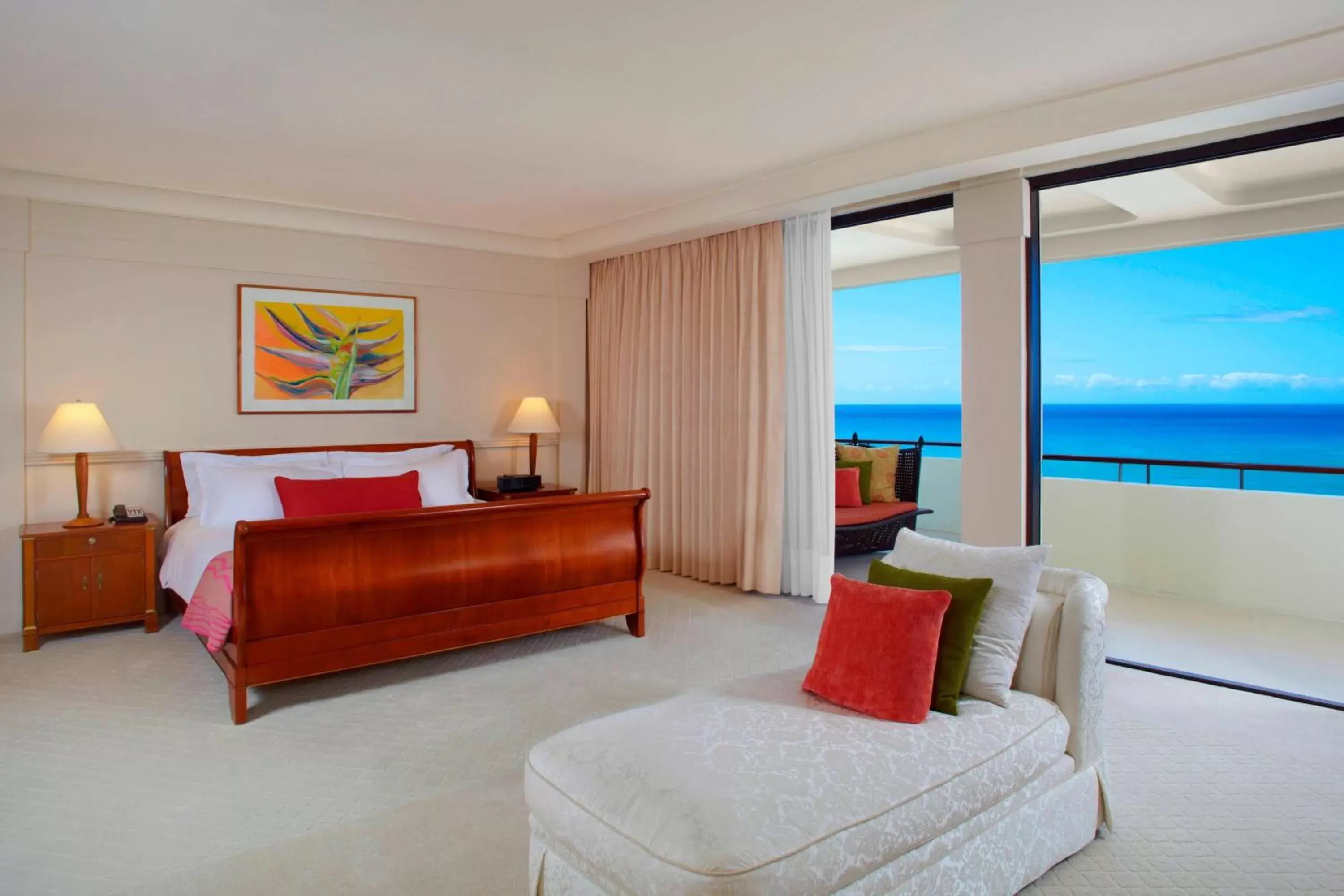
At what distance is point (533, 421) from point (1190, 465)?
4.21 meters

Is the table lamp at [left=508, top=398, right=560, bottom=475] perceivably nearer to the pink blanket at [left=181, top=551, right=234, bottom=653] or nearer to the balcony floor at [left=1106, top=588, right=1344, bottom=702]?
the pink blanket at [left=181, top=551, right=234, bottom=653]

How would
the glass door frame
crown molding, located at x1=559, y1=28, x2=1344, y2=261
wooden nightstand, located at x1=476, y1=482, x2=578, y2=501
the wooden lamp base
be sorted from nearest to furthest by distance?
crown molding, located at x1=559, y1=28, x2=1344, y2=261
the glass door frame
the wooden lamp base
wooden nightstand, located at x1=476, y1=482, x2=578, y2=501

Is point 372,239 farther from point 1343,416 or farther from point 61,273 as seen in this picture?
point 1343,416

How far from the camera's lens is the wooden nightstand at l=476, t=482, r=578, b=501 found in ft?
18.8

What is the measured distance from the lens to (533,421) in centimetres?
602

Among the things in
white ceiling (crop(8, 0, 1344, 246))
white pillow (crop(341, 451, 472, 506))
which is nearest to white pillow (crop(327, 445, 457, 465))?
white pillow (crop(341, 451, 472, 506))

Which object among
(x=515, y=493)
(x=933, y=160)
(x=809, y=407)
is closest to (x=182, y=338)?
(x=515, y=493)

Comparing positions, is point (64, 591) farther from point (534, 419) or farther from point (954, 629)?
point (954, 629)

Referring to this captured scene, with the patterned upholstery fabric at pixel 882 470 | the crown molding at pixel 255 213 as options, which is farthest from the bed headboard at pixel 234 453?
the patterned upholstery fabric at pixel 882 470

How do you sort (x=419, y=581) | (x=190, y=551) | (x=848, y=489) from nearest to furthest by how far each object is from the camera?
(x=419, y=581), (x=190, y=551), (x=848, y=489)

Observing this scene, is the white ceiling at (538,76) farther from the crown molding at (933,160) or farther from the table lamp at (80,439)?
the table lamp at (80,439)

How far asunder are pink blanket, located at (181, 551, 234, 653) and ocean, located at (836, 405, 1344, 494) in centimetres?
373

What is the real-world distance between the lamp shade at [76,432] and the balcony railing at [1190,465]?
16.0 ft

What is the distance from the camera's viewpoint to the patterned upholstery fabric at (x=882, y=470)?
21.3ft
